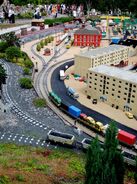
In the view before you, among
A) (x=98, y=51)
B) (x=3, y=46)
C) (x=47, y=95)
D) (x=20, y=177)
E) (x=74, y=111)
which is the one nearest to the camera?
(x=20, y=177)

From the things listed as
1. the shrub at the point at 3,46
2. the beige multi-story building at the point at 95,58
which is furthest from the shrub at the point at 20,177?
the shrub at the point at 3,46

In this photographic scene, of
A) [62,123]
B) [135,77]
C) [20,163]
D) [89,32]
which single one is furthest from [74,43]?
[20,163]

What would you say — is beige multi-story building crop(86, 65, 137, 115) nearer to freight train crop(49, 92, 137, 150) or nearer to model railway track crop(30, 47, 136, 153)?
freight train crop(49, 92, 137, 150)

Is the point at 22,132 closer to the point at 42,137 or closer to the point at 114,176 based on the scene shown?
the point at 42,137

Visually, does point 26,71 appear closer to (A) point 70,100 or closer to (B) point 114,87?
(A) point 70,100

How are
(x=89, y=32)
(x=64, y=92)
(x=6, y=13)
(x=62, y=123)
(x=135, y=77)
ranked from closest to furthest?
(x=62, y=123) → (x=135, y=77) → (x=64, y=92) → (x=89, y=32) → (x=6, y=13)

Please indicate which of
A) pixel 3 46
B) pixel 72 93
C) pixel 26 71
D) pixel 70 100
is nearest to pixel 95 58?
pixel 72 93

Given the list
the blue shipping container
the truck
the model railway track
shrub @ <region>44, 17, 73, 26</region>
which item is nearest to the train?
the model railway track

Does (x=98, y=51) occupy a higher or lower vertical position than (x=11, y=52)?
higher
